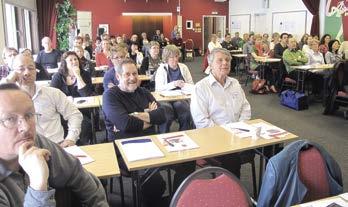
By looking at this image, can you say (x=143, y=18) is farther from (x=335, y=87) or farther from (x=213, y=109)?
(x=213, y=109)

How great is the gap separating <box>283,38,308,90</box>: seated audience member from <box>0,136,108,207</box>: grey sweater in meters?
Result: 6.64

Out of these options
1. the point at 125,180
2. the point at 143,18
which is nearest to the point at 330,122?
the point at 125,180

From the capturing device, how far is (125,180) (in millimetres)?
3545

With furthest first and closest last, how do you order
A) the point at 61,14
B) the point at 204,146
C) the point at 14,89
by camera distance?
the point at 61,14, the point at 204,146, the point at 14,89

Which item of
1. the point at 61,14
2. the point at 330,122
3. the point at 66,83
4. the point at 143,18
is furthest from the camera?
the point at 143,18

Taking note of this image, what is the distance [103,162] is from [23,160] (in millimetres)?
906

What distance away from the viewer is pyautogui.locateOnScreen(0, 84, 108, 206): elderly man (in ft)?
4.27

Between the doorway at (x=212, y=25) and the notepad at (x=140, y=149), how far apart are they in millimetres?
15540

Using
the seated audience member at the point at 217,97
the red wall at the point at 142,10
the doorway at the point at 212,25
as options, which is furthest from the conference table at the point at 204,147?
the doorway at the point at 212,25

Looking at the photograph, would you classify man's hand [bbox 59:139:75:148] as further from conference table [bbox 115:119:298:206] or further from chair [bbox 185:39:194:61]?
chair [bbox 185:39:194:61]

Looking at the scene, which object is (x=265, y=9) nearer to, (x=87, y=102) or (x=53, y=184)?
(x=87, y=102)

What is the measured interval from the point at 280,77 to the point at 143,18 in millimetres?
10032

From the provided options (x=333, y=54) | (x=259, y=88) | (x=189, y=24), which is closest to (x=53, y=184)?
(x=259, y=88)

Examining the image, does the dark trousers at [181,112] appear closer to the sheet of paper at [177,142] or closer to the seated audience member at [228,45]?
the sheet of paper at [177,142]
